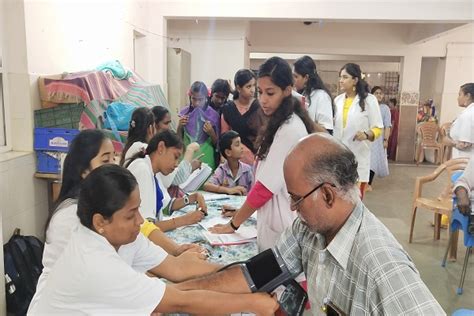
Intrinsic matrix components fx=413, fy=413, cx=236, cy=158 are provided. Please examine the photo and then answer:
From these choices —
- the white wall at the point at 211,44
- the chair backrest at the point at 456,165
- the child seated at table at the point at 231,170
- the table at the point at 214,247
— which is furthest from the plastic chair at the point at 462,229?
the white wall at the point at 211,44

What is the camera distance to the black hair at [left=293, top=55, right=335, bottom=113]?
10.2 ft

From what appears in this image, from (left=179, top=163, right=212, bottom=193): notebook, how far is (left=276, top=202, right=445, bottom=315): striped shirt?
65.7 inches

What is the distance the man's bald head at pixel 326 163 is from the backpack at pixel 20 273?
2.06 meters

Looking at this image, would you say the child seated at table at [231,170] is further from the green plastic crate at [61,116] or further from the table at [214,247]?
the green plastic crate at [61,116]

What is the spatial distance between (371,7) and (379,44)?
11.1 feet

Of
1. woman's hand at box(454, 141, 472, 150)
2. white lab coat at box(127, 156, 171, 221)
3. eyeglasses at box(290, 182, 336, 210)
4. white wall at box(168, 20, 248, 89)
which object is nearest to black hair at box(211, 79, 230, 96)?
white lab coat at box(127, 156, 171, 221)

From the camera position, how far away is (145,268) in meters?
1.59

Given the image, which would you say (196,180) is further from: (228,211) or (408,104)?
(408,104)

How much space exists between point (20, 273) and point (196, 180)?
3.95ft

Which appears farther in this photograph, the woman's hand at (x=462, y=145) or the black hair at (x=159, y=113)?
the woman's hand at (x=462, y=145)

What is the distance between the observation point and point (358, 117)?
3.65 metres

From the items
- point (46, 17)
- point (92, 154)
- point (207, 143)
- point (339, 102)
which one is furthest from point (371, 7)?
point (92, 154)

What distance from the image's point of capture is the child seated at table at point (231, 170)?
2.97 m

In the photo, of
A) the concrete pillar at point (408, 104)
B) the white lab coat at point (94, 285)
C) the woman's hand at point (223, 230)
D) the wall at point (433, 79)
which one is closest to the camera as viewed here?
the white lab coat at point (94, 285)
